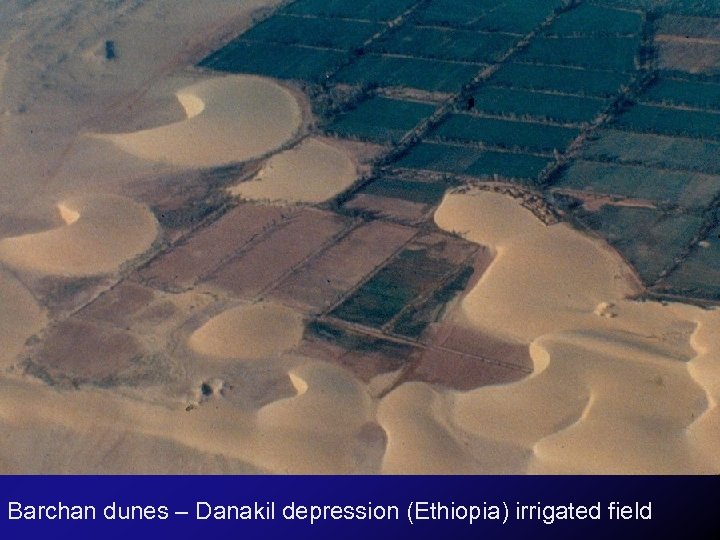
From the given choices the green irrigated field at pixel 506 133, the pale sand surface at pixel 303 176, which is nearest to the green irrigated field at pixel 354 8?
the green irrigated field at pixel 506 133

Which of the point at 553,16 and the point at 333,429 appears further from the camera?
the point at 553,16

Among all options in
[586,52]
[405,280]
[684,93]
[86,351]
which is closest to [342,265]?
[405,280]

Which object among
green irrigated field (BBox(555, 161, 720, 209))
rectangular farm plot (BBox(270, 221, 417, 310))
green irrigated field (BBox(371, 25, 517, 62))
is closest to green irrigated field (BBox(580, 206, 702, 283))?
green irrigated field (BBox(555, 161, 720, 209))

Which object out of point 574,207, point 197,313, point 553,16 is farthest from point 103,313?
point 553,16

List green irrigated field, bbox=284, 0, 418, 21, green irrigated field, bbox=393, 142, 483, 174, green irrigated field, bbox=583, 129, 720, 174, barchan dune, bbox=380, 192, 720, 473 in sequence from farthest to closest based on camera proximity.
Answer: green irrigated field, bbox=284, 0, 418, 21
green irrigated field, bbox=393, 142, 483, 174
green irrigated field, bbox=583, 129, 720, 174
barchan dune, bbox=380, 192, 720, 473

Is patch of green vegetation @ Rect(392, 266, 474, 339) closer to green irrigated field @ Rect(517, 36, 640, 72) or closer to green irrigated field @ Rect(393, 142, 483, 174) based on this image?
green irrigated field @ Rect(393, 142, 483, 174)

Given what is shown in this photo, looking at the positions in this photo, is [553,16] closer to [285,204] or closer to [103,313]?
[285,204]
